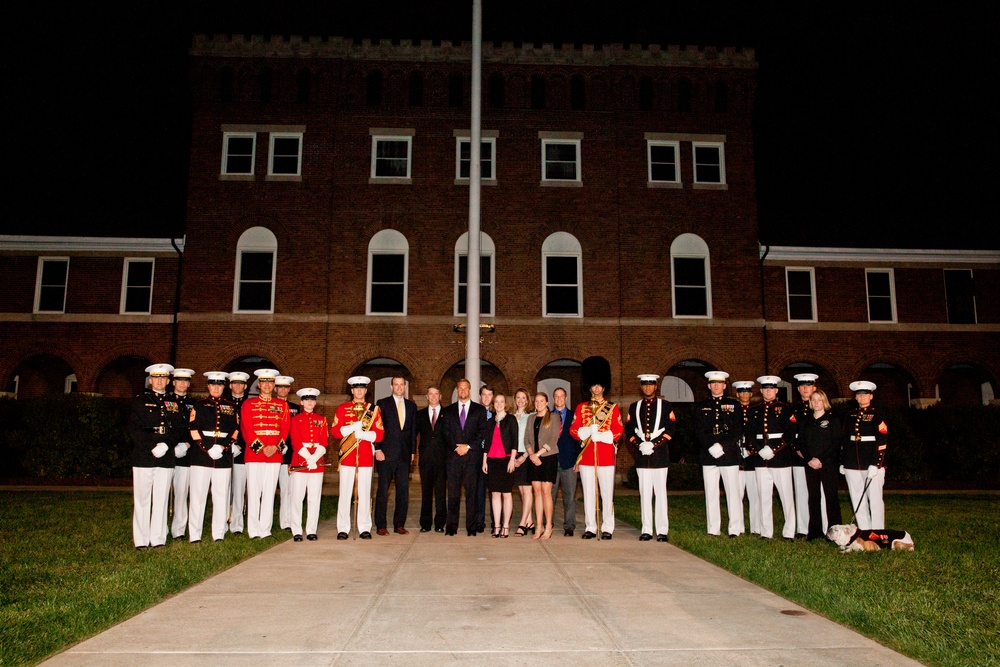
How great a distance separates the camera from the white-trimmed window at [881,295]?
25656mm

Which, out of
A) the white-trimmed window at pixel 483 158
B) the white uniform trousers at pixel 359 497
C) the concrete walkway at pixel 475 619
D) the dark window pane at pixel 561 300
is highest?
the white-trimmed window at pixel 483 158

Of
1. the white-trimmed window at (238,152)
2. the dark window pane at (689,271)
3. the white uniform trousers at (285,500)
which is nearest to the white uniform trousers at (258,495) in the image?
the white uniform trousers at (285,500)

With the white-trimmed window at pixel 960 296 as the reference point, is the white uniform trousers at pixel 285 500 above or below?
below

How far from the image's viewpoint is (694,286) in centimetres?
2444

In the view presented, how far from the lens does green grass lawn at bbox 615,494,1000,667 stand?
5488mm

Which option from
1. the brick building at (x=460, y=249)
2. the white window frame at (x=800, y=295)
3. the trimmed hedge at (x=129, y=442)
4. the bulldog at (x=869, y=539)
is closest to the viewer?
the bulldog at (x=869, y=539)

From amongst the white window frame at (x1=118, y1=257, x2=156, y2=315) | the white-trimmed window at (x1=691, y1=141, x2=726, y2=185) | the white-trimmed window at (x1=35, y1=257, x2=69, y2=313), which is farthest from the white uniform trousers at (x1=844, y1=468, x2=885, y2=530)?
the white-trimmed window at (x1=35, y1=257, x2=69, y2=313)

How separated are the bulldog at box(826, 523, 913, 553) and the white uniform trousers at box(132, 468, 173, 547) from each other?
8.37 metres

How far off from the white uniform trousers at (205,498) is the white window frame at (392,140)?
606 inches

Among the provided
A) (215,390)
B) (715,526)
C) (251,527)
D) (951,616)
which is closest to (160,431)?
(215,390)

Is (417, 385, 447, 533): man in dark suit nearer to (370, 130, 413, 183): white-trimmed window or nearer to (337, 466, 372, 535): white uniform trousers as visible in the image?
(337, 466, 372, 535): white uniform trousers

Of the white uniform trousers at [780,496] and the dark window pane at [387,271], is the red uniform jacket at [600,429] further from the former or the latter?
the dark window pane at [387,271]

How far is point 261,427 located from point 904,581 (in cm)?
798

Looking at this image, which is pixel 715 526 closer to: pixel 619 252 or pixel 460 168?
pixel 619 252
